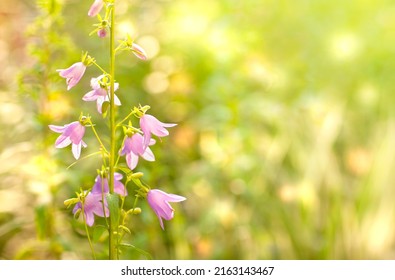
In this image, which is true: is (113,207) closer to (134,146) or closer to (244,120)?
(134,146)

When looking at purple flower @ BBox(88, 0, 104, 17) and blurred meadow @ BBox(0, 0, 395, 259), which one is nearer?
purple flower @ BBox(88, 0, 104, 17)

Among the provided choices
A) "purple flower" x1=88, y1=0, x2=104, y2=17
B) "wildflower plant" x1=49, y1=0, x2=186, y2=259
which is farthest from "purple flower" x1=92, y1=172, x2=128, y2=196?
"purple flower" x1=88, y1=0, x2=104, y2=17

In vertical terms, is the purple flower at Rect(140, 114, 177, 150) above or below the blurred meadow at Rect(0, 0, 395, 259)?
above

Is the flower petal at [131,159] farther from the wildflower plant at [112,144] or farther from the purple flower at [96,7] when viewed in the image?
the purple flower at [96,7]

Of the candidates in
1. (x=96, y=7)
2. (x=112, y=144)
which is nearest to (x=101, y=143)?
(x=112, y=144)

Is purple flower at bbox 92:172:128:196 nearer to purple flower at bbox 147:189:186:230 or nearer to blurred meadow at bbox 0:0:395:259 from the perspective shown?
purple flower at bbox 147:189:186:230

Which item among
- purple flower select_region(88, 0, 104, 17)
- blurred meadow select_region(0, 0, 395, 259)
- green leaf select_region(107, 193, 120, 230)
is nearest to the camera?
green leaf select_region(107, 193, 120, 230)

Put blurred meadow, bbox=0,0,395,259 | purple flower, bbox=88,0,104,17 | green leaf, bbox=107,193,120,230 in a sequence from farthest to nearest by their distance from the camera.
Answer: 1. blurred meadow, bbox=0,0,395,259
2. purple flower, bbox=88,0,104,17
3. green leaf, bbox=107,193,120,230

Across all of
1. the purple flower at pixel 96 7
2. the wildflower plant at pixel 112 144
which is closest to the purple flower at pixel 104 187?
the wildflower plant at pixel 112 144

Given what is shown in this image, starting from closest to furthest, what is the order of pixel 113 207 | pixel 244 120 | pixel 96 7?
pixel 113 207
pixel 96 7
pixel 244 120
